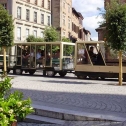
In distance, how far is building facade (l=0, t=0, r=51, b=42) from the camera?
51.4 m

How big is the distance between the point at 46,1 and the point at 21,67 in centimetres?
3570

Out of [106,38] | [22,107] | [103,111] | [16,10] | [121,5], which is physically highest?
[16,10]

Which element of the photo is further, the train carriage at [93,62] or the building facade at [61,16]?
the building facade at [61,16]

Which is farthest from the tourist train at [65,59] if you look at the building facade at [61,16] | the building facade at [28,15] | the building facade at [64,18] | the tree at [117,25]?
the building facade at [61,16]

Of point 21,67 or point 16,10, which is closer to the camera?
point 21,67

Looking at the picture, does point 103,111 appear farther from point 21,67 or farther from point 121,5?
point 21,67

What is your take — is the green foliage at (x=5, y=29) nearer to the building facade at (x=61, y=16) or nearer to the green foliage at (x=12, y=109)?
the green foliage at (x=12, y=109)

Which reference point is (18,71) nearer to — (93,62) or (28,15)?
(93,62)

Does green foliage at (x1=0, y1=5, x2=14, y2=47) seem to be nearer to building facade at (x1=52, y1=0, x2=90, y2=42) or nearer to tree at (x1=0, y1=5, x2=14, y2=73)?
tree at (x1=0, y1=5, x2=14, y2=73)

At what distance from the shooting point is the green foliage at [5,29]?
21.1 metres

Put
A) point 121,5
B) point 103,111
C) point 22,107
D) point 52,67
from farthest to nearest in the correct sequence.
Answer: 1. point 52,67
2. point 121,5
3. point 103,111
4. point 22,107

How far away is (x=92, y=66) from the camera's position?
21531mm

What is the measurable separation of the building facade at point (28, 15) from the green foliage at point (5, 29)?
1091 inches

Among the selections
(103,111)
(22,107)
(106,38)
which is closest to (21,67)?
(106,38)
